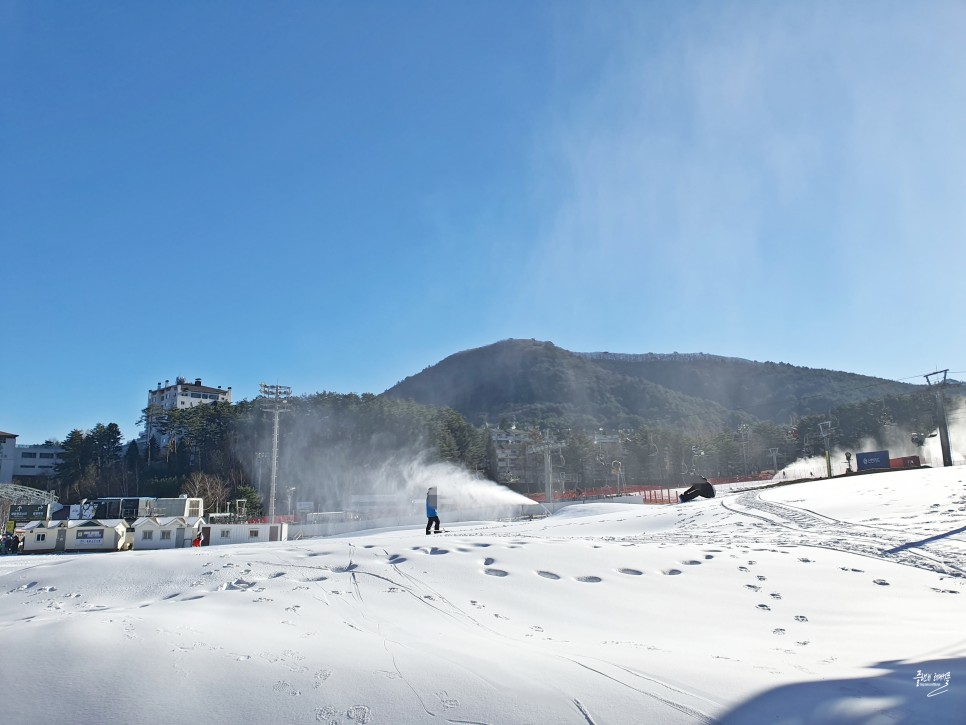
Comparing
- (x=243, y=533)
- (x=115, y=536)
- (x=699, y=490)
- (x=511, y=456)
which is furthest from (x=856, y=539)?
(x=511, y=456)

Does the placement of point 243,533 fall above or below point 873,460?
below

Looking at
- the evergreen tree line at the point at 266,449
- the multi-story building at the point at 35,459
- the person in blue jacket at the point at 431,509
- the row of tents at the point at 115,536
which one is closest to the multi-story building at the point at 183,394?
the multi-story building at the point at 35,459

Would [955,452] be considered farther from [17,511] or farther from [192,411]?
[192,411]

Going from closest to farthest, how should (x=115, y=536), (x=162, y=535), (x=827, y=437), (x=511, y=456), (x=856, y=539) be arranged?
(x=856, y=539), (x=115, y=536), (x=162, y=535), (x=827, y=437), (x=511, y=456)

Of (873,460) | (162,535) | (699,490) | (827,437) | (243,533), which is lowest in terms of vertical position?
(243,533)

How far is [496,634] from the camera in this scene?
7340 millimetres

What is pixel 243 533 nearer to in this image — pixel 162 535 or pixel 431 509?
pixel 162 535

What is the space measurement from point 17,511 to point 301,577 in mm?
61422

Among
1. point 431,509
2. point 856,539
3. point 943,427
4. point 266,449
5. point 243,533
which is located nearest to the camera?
point 856,539

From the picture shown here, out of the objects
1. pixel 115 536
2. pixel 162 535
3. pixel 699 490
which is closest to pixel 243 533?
pixel 162 535

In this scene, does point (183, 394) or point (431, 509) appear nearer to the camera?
point (431, 509)

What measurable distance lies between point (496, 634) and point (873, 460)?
4800 centimetres

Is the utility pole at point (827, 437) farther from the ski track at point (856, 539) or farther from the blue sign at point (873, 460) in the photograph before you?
the ski track at point (856, 539)

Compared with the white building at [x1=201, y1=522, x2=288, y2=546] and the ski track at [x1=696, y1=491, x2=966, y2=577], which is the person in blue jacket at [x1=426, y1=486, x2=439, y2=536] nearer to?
the ski track at [x1=696, y1=491, x2=966, y2=577]
